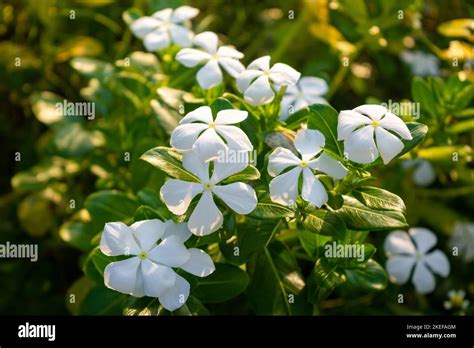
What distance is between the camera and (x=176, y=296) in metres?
1.13

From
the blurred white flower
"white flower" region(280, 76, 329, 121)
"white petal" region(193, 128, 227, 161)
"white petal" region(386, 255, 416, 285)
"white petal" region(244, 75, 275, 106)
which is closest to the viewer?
"white petal" region(193, 128, 227, 161)

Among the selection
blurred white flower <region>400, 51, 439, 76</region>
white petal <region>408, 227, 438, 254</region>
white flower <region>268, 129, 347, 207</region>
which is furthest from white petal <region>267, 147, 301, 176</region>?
blurred white flower <region>400, 51, 439, 76</region>

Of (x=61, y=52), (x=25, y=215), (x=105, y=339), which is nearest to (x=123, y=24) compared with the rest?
(x=61, y=52)

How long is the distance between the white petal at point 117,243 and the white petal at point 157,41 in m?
0.55

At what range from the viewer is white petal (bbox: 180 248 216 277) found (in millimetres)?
1148

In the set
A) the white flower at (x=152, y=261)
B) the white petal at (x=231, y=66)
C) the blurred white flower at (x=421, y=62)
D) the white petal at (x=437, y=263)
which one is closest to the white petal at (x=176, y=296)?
the white flower at (x=152, y=261)

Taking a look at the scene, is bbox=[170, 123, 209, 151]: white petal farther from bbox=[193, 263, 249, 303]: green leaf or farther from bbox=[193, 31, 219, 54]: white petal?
bbox=[193, 31, 219, 54]: white petal

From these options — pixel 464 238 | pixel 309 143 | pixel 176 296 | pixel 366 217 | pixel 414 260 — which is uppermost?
pixel 309 143

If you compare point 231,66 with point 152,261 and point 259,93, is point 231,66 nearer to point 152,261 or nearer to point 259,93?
point 259,93

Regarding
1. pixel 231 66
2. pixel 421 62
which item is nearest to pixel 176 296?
pixel 231 66

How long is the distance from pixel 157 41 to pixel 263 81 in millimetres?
391

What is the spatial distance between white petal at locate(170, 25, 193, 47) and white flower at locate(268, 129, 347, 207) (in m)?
0.49

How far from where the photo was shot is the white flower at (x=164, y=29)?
1.56m

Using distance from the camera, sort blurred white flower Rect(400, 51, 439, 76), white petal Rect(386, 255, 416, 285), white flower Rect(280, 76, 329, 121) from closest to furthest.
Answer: white flower Rect(280, 76, 329, 121)
white petal Rect(386, 255, 416, 285)
blurred white flower Rect(400, 51, 439, 76)
